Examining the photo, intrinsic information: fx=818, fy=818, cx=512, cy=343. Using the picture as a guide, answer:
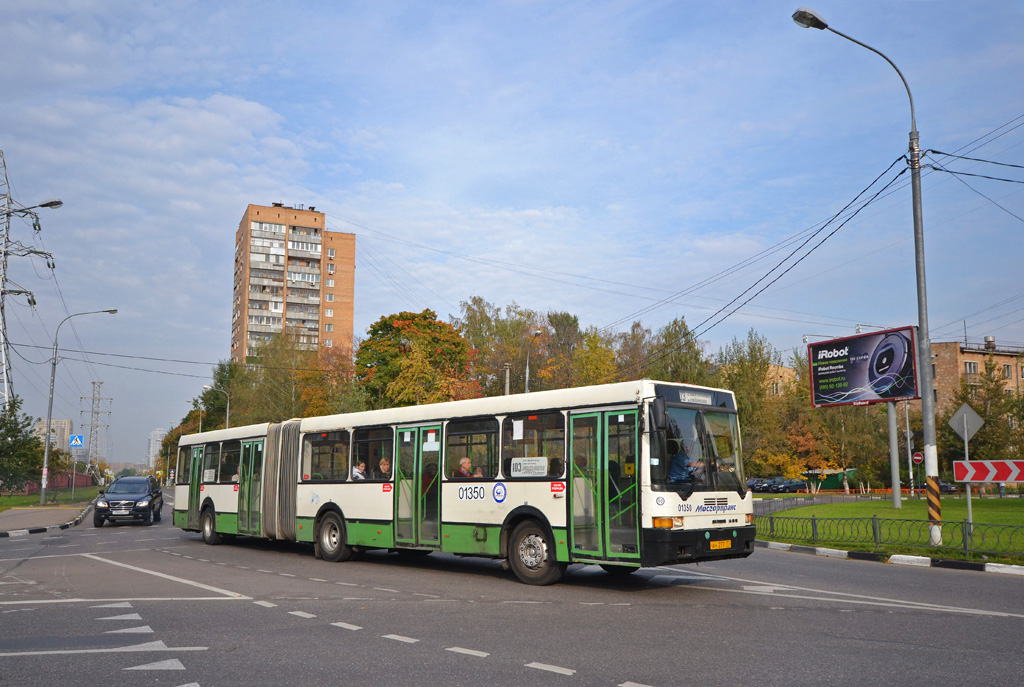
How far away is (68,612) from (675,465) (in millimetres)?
7944

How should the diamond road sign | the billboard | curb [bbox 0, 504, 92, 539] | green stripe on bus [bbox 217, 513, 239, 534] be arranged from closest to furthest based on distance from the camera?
the diamond road sign
green stripe on bus [bbox 217, 513, 239, 534]
curb [bbox 0, 504, 92, 539]
the billboard

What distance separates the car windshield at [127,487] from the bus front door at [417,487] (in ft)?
66.0

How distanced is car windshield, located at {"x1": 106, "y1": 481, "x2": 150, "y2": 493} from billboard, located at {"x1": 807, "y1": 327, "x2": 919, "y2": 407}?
1234 inches

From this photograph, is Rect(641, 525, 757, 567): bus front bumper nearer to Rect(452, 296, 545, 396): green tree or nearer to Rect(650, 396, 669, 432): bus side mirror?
Rect(650, 396, 669, 432): bus side mirror

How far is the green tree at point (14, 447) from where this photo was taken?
44.4 metres

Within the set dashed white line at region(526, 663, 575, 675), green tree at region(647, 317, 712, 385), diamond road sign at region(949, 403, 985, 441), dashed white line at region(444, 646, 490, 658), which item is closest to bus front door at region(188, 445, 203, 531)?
dashed white line at region(444, 646, 490, 658)

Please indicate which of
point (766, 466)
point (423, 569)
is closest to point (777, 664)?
point (423, 569)

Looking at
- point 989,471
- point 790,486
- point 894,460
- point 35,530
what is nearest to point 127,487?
point 35,530

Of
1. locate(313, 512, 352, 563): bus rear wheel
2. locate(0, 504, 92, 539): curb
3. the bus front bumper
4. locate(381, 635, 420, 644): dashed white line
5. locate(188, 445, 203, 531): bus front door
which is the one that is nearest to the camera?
locate(381, 635, 420, 644): dashed white line

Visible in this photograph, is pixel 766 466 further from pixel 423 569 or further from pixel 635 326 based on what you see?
pixel 423 569

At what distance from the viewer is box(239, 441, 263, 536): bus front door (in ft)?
64.0

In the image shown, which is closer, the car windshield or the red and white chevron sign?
the red and white chevron sign

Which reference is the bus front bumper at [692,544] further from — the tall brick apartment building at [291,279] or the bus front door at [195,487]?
the tall brick apartment building at [291,279]

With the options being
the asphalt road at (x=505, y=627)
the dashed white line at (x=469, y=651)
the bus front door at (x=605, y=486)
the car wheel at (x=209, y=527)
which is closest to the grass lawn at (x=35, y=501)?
the car wheel at (x=209, y=527)
